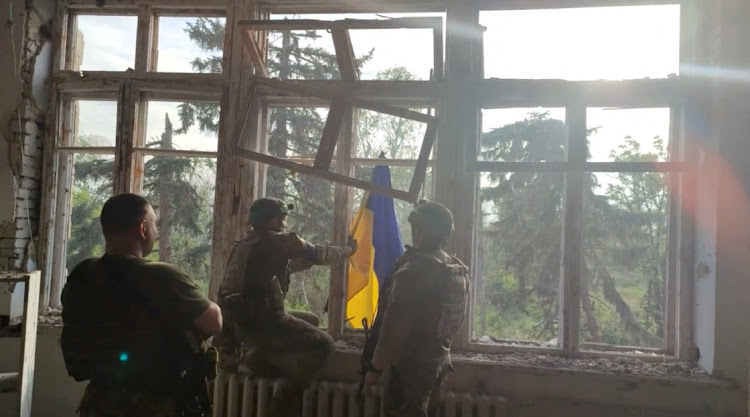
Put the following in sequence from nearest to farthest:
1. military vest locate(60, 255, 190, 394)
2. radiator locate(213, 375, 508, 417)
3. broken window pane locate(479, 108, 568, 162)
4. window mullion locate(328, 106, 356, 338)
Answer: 1. military vest locate(60, 255, 190, 394)
2. radiator locate(213, 375, 508, 417)
3. broken window pane locate(479, 108, 568, 162)
4. window mullion locate(328, 106, 356, 338)

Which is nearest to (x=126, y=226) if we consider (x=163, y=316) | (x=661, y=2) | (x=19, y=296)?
(x=163, y=316)

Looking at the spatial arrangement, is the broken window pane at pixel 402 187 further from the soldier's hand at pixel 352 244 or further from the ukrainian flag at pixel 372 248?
the soldier's hand at pixel 352 244

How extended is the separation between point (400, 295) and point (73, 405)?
2.62m

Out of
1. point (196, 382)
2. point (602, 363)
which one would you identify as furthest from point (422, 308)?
point (602, 363)

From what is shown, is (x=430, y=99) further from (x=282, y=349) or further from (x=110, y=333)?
(x=110, y=333)

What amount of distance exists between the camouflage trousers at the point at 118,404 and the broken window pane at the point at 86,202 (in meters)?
2.27

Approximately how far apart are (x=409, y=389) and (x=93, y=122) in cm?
309

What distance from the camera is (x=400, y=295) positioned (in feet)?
7.58

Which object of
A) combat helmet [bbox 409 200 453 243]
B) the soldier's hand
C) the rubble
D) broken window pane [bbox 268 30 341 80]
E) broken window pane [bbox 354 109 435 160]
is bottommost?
the rubble

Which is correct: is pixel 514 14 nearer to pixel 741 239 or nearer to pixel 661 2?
pixel 661 2

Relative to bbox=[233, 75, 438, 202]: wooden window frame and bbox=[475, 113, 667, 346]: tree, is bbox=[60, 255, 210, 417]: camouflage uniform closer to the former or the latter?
bbox=[233, 75, 438, 202]: wooden window frame

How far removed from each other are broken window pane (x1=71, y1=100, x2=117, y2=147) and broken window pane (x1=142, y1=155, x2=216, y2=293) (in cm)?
47

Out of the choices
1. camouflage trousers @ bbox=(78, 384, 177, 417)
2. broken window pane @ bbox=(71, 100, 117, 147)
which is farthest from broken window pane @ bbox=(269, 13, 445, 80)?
camouflage trousers @ bbox=(78, 384, 177, 417)

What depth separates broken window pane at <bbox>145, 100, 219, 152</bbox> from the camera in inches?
142
